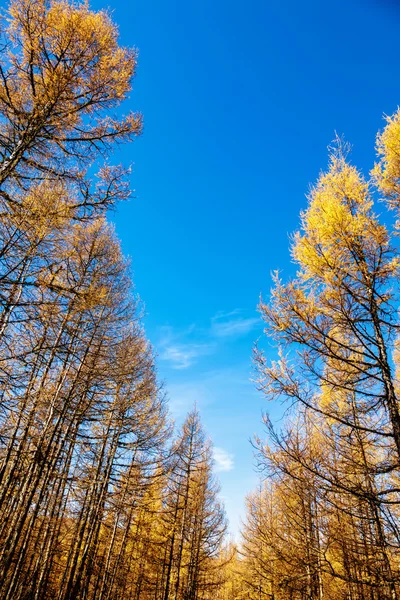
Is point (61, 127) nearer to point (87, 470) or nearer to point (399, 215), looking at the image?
point (399, 215)

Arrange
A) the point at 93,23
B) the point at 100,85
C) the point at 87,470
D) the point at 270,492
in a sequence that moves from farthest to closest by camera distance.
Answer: the point at 270,492 → the point at 87,470 → the point at 100,85 → the point at 93,23

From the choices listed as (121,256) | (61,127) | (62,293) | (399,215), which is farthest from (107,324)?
(399,215)

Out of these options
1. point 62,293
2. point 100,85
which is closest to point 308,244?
point 62,293

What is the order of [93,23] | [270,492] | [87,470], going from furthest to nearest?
[270,492] → [87,470] → [93,23]

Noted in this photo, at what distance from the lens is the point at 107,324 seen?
8914 mm

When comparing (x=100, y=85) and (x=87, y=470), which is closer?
(x=100, y=85)

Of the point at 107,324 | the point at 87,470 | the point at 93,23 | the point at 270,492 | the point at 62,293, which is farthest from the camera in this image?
the point at 270,492

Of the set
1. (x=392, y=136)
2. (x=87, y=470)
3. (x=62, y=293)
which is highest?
(x=392, y=136)

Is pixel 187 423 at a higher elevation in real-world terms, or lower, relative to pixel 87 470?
higher

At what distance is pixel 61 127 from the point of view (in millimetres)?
5242

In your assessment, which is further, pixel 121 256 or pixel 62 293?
pixel 121 256

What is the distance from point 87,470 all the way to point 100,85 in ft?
27.9

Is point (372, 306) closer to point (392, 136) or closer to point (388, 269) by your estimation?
point (388, 269)

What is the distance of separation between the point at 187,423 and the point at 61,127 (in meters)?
14.6
